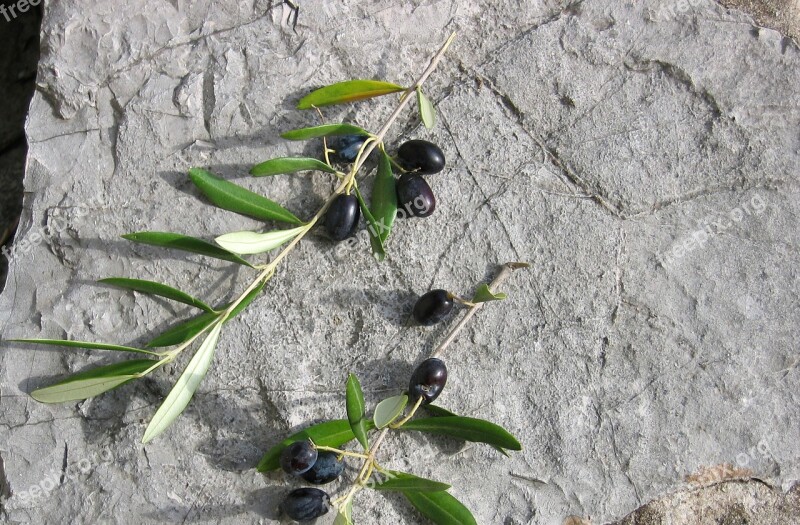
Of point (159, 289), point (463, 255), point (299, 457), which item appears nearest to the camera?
point (299, 457)

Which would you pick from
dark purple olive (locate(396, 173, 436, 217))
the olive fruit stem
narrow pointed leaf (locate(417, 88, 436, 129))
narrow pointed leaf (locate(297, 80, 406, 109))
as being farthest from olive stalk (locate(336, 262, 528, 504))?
narrow pointed leaf (locate(297, 80, 406, 109))

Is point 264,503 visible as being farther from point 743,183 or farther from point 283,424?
point 743,183

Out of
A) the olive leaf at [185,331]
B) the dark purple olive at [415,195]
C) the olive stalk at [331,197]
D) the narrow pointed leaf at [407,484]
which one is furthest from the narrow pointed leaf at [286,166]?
the narrow pointed leaf at [407,484]

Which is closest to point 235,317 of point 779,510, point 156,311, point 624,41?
point 156,311

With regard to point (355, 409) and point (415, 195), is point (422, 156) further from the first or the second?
point (355, 409)

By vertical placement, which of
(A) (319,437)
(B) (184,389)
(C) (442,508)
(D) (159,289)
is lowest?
(C) (442,508)

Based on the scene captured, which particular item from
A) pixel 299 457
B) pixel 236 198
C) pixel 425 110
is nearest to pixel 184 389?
pixel 299 457

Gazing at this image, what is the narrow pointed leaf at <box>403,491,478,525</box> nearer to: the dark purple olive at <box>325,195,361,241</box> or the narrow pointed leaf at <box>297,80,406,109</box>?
the dark purple olive at <box>325,195,361,241</box>
